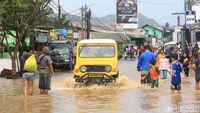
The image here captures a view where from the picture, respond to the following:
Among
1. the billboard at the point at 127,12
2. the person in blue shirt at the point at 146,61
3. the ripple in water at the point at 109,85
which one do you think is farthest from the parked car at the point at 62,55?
the billboard at the point at 127,12

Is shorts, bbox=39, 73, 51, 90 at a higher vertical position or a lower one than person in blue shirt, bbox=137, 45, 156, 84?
lower

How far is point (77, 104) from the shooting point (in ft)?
52.4

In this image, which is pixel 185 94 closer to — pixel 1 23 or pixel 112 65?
pixel 112 65

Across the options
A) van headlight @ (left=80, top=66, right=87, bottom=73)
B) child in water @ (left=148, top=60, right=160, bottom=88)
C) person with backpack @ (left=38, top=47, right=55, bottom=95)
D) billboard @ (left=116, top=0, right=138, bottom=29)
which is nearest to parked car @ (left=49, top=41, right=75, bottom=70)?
van headlight @ (left=80, top=66, right=87, bottom=73)

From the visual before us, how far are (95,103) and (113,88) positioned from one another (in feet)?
19.0

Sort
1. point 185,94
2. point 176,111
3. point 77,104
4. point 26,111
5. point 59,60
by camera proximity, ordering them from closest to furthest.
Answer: point 176,111
point 26,111
point 77,104
point 185,94
point 59,60

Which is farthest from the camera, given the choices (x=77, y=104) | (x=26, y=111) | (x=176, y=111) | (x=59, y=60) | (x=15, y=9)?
(x=59, y=60)

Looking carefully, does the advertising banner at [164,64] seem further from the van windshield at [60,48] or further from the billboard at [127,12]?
the billboard at [127,12]

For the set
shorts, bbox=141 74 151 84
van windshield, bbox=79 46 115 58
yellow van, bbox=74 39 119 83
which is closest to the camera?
shorts, bbox=141 74 151 84

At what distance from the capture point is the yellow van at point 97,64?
21797 mm

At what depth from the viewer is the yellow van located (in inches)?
858

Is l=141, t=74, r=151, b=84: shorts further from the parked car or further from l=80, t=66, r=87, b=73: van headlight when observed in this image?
the parked car

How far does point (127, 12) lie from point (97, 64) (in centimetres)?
6657

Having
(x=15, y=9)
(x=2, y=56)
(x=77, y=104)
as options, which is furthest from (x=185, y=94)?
(x=2, y=56)
